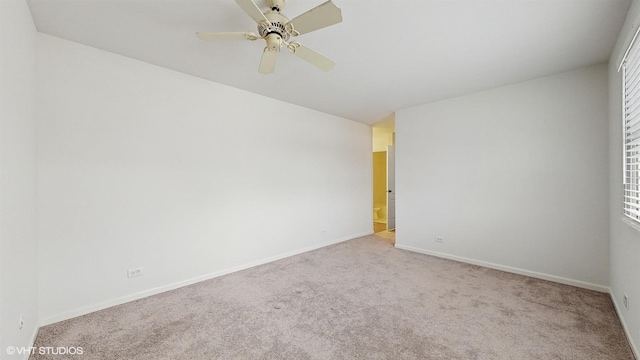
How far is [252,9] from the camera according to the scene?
5.23 feet

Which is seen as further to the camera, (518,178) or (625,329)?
(518,178)

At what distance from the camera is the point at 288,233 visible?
4.15 metres

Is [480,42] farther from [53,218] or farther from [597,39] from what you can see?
[53,218]

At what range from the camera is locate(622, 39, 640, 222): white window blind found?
5.91ft

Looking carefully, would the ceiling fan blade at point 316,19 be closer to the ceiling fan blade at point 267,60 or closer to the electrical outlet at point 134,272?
the ceiling fan blade at point 267,60

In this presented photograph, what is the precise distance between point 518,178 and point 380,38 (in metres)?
2.72

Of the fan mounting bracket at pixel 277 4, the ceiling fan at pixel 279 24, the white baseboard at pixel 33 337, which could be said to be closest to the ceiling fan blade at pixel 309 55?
the ceiling fan at pixel 279 24

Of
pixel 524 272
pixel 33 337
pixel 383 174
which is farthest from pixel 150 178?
pixel 383 174

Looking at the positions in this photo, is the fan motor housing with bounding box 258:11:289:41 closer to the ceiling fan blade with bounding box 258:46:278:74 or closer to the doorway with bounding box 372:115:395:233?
the ceiling fan blade with bounding box 258:46:278:74

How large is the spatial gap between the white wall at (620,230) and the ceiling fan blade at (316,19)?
2.08m

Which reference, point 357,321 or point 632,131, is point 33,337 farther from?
point 632,131

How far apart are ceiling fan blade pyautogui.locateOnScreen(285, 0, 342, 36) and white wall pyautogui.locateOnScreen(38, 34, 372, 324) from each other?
1975 mm

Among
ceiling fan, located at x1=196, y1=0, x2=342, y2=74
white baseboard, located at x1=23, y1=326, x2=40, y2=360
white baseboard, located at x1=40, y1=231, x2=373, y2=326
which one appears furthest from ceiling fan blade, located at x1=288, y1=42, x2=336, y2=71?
white baseboard, located at x1=23, y1=326, x2=40, y2=360

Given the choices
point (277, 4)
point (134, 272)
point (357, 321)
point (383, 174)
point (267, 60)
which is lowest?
point (357, 321)
